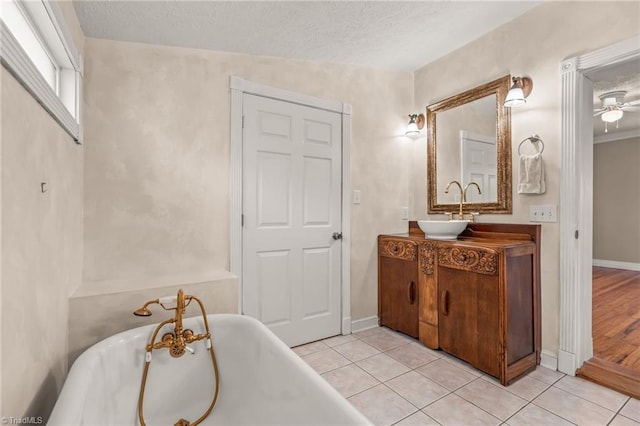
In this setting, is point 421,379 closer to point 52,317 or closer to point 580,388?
point 580,388

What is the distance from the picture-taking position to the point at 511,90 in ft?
7.29

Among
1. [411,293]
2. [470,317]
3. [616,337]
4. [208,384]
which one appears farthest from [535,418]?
[208,384]

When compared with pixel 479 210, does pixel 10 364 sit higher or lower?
lower

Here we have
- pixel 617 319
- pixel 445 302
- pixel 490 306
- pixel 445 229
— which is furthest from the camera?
pixel 617 319

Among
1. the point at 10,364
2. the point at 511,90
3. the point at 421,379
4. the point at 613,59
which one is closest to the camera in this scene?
the point at 10,364

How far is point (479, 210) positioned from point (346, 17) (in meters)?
1.78

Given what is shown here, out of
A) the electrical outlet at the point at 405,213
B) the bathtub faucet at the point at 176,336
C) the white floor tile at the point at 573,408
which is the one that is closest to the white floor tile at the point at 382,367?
the white floor tile at the point at 573,408

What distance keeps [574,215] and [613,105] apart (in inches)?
107

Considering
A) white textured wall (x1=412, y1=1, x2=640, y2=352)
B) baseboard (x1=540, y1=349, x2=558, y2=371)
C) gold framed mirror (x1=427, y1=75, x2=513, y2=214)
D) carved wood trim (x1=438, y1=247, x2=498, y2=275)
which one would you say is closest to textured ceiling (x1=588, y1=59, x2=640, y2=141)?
white textured wall (x1=412, y1=1, x2=640, y2=352)

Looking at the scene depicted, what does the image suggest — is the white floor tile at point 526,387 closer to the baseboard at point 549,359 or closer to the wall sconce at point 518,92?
the baseboard at point 549,359

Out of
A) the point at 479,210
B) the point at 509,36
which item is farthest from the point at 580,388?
the point at 509,36

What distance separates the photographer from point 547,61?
2.17 meters

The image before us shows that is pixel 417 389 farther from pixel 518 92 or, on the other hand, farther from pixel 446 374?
pixel 518 92

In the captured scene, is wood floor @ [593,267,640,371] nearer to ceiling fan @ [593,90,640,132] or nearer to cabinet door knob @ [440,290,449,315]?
cabinet door knob @ [440,290,449,315]
